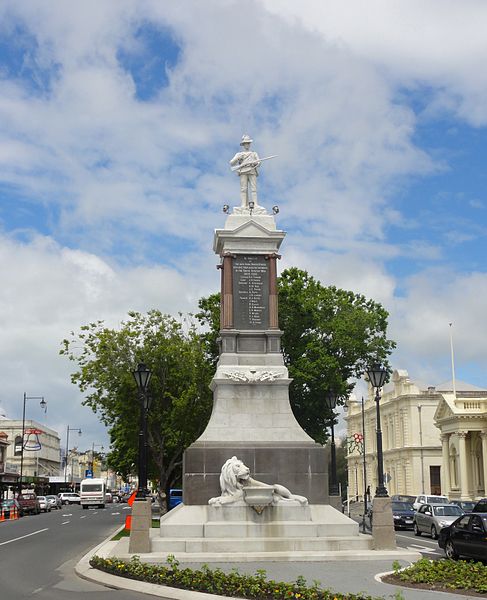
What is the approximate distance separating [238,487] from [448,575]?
698 cm

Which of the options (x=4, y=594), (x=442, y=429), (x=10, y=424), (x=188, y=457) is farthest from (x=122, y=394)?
(x=10, y=424)

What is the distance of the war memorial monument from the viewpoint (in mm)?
19719

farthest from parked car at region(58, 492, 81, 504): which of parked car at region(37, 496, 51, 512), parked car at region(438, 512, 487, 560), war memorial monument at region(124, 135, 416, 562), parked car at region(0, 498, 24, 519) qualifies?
parked car at region(438, 512, 487, 560)

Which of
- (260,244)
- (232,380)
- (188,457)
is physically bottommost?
(188,457)

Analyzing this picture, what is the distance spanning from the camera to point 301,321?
43688 mm

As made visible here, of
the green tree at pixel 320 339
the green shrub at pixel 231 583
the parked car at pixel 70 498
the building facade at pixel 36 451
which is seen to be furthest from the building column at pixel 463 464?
the building facade at pixel 36 451

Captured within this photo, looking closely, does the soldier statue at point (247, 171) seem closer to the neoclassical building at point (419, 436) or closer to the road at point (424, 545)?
the road at point (424, 545)

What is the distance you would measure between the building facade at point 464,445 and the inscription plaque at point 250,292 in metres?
53.9

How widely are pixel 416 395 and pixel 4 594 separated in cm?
8006

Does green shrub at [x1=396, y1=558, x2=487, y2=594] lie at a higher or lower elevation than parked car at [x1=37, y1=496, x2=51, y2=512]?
higher

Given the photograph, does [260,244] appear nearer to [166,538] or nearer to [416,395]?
[166,538]

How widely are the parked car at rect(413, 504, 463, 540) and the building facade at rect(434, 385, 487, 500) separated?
40.0 m

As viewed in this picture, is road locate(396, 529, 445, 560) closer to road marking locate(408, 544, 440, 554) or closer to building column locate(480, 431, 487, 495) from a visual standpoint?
road marking locate(408, 544, 440, 554)

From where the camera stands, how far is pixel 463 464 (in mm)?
75188
